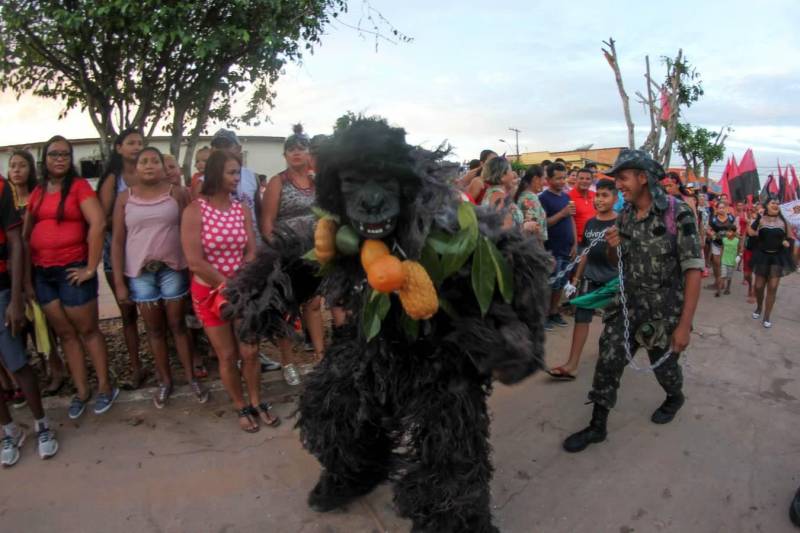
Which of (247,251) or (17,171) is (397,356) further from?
(17,171)

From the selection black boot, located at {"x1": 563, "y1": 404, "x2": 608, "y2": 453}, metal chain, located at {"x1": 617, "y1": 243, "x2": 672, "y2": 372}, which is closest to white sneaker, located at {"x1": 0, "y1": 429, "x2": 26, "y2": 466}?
black boot, located at {"x1": 563, "y1": 404, "x2": 608, "y2": 453}

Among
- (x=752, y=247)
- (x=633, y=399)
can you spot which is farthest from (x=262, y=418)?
(x=752, y=247)

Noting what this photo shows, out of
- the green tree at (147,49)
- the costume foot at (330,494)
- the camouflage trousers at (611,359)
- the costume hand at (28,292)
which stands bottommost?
the costume foot at (330,494)

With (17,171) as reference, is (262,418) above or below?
below

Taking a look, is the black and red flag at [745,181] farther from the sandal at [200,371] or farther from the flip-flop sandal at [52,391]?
the flip-flop sandal at [52,391]

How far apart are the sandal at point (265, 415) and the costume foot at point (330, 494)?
923mm

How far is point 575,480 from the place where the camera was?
296 cm

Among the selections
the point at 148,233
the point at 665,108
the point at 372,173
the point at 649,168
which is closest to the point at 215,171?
the point at 148,233

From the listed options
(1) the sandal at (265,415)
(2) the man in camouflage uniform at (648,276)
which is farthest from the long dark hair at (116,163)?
(2) the man in camouflage uniform at (648,276)

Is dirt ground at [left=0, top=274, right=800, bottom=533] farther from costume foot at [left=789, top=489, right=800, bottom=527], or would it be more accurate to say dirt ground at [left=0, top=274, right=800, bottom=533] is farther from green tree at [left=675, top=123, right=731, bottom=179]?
green tree at [left=675, top=123, right=731, bottom=179]

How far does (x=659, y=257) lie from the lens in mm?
3217

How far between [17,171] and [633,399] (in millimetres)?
4768

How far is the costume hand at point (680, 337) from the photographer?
313 cm

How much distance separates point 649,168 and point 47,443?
400cm
